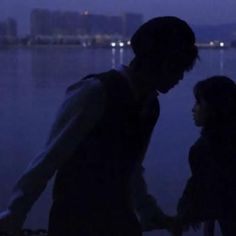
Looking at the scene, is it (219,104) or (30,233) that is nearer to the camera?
(30,233)

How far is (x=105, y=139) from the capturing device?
145 cm

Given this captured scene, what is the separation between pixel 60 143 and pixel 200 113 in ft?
2.65

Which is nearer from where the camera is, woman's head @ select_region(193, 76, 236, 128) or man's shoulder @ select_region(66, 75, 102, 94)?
man's shoulder @ select_region(66, 75, 102, 94)

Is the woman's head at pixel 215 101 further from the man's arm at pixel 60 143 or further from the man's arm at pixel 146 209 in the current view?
the man's arm at pixel 60 143

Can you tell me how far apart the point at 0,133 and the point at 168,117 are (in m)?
3.75

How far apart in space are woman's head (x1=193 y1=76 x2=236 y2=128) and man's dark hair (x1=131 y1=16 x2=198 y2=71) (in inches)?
24.6

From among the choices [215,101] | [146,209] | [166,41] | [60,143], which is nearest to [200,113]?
[215,101]

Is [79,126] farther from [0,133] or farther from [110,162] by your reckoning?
[0,133]

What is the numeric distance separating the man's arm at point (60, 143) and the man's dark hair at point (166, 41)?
0.13m

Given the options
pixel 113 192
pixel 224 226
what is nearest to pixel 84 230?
pixel 113 192

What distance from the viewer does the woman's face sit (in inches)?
83.5

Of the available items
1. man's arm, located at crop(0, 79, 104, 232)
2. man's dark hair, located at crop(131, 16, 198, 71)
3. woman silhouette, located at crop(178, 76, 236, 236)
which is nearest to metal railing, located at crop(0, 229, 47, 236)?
man's arm, located at crop(0, 79, 104, 232)

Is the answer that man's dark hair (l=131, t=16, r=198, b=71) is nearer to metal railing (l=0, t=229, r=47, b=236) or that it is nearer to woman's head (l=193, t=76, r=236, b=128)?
metal railing (l=0, t=229, r=47, b=236)

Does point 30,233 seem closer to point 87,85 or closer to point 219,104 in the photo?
point 87,85
